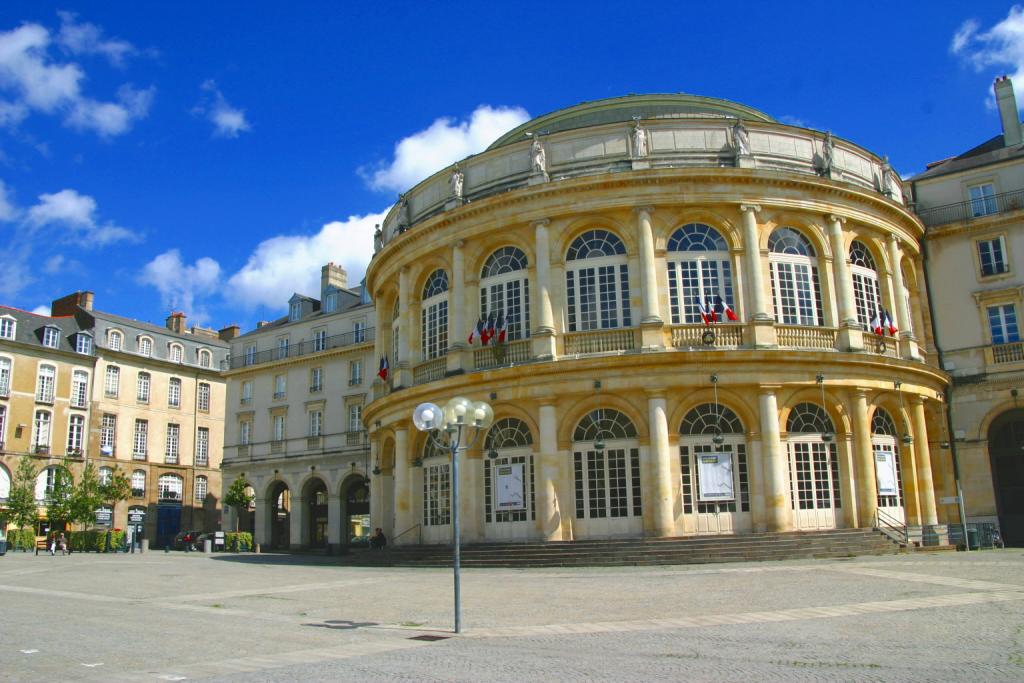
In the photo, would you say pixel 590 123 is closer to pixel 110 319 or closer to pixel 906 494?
pixel 906 494

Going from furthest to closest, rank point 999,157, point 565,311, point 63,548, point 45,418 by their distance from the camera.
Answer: point 45,418, point 63,548, point 999,157, point 565,311

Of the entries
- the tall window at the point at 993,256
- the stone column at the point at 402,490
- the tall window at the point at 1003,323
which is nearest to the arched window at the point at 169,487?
the stone column at the point at 402,490

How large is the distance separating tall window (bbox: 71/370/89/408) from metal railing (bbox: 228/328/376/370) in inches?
413

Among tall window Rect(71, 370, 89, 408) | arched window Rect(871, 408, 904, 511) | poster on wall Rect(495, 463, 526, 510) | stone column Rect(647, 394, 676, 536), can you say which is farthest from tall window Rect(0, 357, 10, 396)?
arched window Rect(871, 408, 904, 511)

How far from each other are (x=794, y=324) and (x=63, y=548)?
3703cm

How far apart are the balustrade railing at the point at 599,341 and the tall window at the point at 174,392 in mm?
43869

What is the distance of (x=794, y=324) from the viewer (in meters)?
27.9

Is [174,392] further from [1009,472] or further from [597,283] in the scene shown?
[1009,472]

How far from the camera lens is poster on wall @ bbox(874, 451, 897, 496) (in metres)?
27.8

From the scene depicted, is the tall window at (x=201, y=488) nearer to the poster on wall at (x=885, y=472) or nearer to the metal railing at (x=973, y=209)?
the poster on wall at (x=885, y=472)

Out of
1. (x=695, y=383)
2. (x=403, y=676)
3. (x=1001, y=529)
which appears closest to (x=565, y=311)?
(x=695, y=383)

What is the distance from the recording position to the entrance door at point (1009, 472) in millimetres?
31656

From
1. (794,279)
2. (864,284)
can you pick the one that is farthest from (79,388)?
(864,284)

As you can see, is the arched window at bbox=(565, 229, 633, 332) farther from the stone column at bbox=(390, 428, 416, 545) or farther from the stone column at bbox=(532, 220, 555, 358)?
the stone column at bbox=(390, 428, 416, 545)
